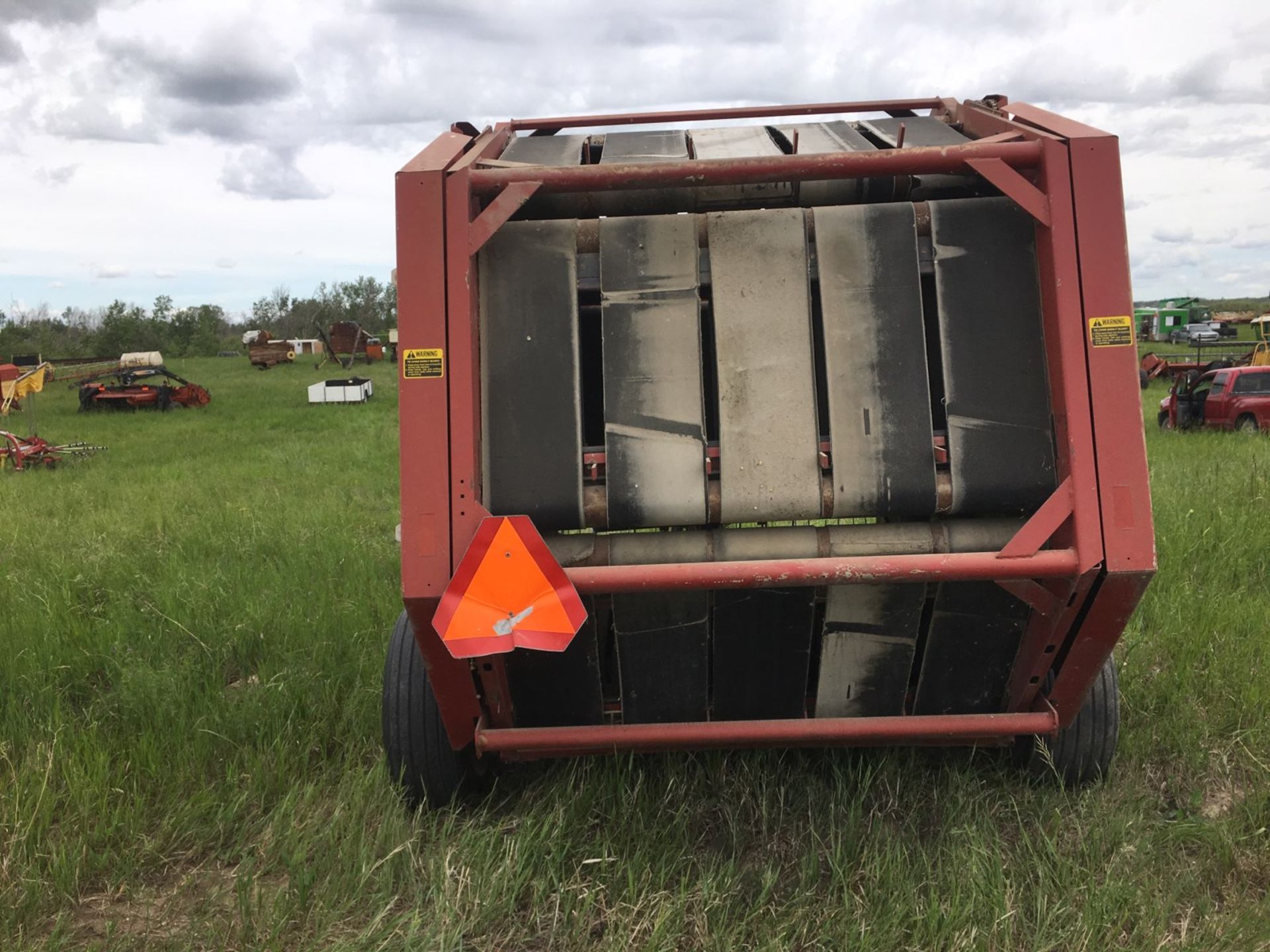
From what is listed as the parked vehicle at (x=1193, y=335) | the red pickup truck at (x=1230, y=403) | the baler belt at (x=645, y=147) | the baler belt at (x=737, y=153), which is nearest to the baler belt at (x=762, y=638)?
the baler belt at (x=737, y=153)

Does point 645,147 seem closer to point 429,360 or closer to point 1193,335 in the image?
point 429,360

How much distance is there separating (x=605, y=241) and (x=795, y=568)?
1.11 metres

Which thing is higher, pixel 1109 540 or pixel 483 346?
pixel 483 346

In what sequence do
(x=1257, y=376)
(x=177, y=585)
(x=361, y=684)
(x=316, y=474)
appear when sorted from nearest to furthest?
1. (x=361, y=684)
2. (x=177, y=585)
3. (x=316, y=474)
4. (x=1257, y=376)

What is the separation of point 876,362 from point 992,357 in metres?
0.33

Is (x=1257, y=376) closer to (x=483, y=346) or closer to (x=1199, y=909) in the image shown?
(x=1199, y=909)

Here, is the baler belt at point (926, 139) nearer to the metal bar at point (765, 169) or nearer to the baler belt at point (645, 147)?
the metal bar at point (765, 169)

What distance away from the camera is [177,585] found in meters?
5.69

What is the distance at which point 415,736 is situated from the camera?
3160 mm

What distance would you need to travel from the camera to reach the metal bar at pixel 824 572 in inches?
98.9

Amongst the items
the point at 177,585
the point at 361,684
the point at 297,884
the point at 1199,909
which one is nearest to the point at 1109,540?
the point at 1199,909

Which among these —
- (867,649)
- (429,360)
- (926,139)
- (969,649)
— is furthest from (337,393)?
(969,649)

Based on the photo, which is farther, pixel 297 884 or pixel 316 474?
pixel 316 474

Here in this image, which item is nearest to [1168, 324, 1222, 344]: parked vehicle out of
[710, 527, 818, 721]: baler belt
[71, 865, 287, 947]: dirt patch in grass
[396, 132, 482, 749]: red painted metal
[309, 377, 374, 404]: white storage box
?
[309, 377, 374, 404]: white storage box
